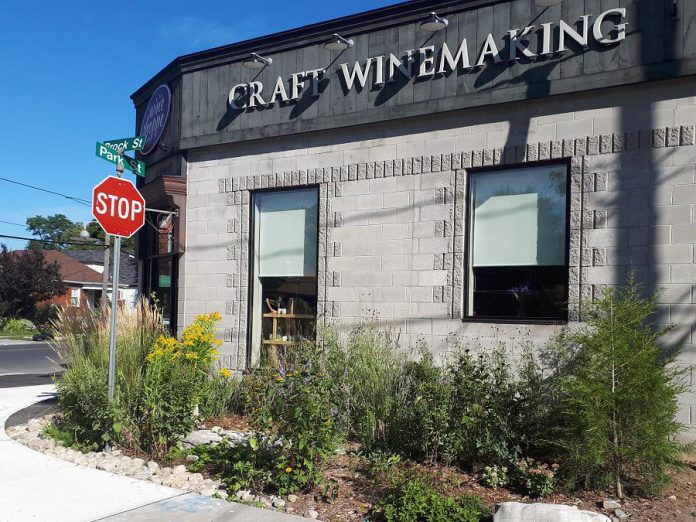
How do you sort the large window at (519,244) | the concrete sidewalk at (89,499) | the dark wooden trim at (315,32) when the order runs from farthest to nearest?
the dark wooden trim at (315,32), the large window at (519,244), the concrete sidewalk at (89,499)

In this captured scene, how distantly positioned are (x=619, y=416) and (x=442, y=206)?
420 cm

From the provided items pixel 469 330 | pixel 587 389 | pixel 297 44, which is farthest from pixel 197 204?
pixel 587 389

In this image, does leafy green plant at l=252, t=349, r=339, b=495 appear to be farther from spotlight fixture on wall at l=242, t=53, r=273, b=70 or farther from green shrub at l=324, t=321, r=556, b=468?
spotlight fixture on wall at l=242, t=53, r=273, b=70

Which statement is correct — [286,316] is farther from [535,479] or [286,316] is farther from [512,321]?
[535,479]

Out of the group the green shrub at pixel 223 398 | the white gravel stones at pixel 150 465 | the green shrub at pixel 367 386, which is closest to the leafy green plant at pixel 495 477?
the green shrub at pixel 367 386

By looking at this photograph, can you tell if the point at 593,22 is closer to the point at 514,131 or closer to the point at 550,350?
the point at 514,131

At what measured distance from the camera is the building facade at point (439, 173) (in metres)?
7.95

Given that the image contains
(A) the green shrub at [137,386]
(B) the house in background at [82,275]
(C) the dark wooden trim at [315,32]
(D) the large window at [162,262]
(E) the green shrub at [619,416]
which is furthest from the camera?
(B) the house in background at [82,275]

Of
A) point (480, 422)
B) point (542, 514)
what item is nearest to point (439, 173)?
point (480, 422)

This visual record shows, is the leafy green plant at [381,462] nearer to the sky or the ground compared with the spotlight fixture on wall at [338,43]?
nearer to the ground

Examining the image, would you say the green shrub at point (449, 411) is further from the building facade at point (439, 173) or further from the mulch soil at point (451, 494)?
the building facade at point (439, 173)

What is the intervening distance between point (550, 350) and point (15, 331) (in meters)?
37.1

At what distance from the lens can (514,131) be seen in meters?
8.94

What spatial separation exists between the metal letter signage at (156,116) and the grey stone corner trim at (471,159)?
2301 millimetres
